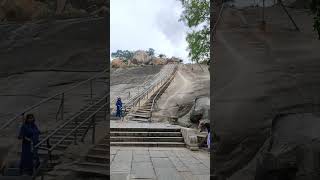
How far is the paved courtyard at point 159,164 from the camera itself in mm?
11320

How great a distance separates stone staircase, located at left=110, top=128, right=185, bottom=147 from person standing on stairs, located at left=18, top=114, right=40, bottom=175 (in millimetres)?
10026

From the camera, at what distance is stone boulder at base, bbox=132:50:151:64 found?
6794 centimetres

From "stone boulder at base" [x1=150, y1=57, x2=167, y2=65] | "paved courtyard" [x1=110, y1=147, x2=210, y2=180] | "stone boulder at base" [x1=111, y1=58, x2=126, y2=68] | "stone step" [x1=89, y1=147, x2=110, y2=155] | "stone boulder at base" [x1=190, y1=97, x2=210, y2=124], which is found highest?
"stone boulder at base" [x1=150, y1=57, x2=167, y2=65]

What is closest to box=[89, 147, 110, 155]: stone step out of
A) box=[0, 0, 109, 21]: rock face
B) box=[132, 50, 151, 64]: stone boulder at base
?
box=[0, 0, 109, 21]: rock face

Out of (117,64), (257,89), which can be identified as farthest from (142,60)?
(257,89)

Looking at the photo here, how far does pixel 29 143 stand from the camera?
8.45 meters

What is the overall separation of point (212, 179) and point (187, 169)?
3895 mm

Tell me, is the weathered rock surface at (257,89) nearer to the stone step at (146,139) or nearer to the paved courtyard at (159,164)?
the paved courtyard at (159,164)

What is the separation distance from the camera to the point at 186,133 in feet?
61.1

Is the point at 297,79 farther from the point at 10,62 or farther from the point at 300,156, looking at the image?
the point at 10,62

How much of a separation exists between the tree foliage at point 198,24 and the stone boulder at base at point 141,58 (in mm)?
44978

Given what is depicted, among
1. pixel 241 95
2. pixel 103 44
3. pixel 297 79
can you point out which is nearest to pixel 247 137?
pixel 241 95

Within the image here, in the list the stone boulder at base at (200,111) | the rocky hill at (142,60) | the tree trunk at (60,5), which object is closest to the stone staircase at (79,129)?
the tree trunk at (60,5)

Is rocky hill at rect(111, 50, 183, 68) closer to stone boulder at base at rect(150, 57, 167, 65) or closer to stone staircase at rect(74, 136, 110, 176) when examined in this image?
stone boulder at base at rect(150, 57, 167, 65)
